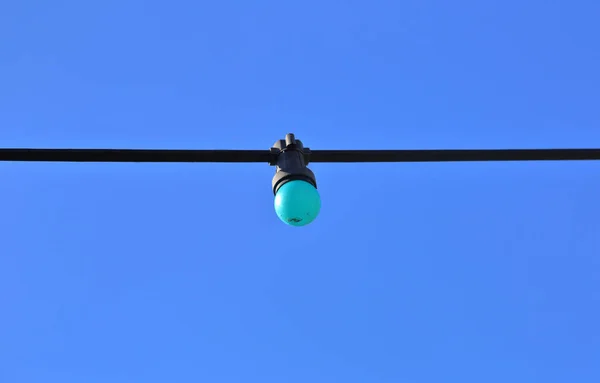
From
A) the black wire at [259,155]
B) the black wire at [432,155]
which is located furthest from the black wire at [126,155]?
the black wire at [432,155]

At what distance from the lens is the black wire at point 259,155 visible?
391cm

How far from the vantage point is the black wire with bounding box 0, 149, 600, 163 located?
154 inches

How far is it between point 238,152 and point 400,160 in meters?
1.08

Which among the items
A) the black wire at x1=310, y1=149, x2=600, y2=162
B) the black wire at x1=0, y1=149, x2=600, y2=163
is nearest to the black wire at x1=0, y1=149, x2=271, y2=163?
the black wire at x1=0, y1=149, x2=600, y2=163

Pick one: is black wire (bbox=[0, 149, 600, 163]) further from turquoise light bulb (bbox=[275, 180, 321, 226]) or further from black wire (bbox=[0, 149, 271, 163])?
turquoise light bulb (bbox=[275, 180, 321, 226])

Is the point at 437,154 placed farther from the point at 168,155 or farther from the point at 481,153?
the point at 168,155

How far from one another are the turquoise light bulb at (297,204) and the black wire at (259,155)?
55 cm

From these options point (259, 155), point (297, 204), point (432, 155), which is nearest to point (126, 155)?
point (259, 155)

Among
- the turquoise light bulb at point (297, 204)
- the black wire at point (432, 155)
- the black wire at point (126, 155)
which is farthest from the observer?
the black wire at point (432, 155)

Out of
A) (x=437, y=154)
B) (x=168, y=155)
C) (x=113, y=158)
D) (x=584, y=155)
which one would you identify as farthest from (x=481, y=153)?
(x=113, y=158)

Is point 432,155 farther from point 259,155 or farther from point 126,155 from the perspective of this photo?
point 126,155

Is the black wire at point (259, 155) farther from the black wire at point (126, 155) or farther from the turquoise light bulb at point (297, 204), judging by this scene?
the turquoise light bulb at point (297, 204)

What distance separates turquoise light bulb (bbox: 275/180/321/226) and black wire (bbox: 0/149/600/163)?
0.55m

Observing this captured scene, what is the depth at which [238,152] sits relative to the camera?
13.5 feet
